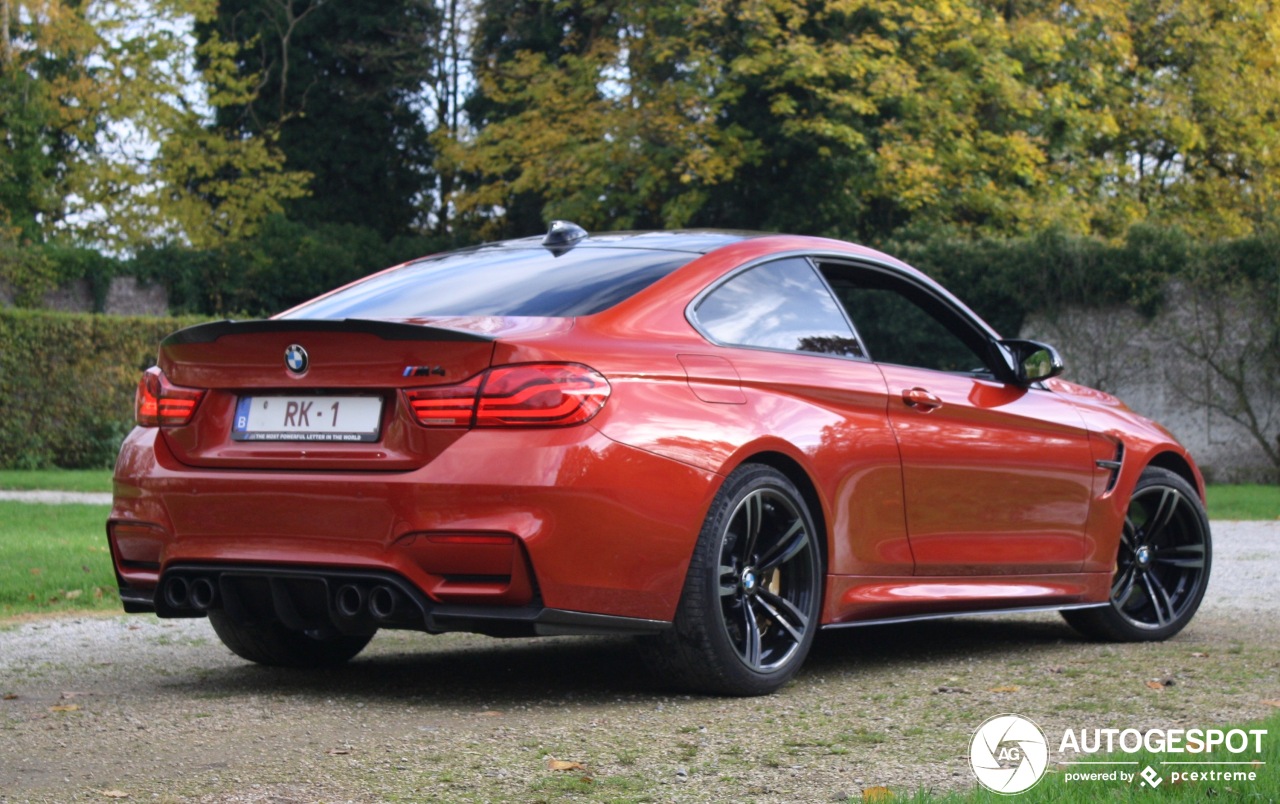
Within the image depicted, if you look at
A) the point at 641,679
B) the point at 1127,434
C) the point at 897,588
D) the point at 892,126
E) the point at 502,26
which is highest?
the point at 502,26

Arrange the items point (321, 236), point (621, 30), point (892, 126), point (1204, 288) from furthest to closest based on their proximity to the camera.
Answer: point (321, 236) < point (621, 30) < point (892, 126) < point (1204, 288)

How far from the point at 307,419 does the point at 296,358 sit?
0.60ft

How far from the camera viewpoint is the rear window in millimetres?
5156

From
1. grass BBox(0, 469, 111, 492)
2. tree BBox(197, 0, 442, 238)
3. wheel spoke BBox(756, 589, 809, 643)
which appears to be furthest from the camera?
tree BBox(197, 0, 442, 238)

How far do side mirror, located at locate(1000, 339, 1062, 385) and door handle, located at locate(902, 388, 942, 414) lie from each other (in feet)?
2.11

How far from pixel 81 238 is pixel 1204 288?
73.5ft

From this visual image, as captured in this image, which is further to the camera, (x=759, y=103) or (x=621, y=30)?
(x=621, y=30)

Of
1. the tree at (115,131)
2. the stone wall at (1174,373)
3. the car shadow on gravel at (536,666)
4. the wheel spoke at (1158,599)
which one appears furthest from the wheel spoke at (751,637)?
the tree at (115,131)

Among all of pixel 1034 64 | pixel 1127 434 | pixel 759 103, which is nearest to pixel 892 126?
pixel 759 103

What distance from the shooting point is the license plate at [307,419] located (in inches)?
187

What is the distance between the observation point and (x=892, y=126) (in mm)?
26406

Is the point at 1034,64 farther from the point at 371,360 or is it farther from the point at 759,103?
the point at 371,360

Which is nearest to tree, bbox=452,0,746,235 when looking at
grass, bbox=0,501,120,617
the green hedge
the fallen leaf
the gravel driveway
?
the green hedge

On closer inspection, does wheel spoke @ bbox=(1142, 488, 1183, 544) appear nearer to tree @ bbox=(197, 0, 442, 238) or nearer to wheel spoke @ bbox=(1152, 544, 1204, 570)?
wheel spoke @ bbox=(1152, 544, 1204, 570)
